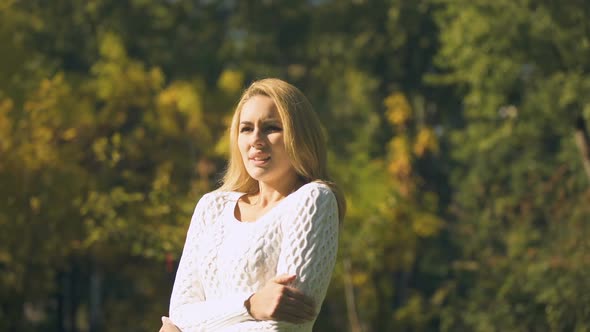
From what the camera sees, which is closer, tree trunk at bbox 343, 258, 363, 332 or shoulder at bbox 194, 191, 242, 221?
shoulder at bbox 194, 191, 242, 221

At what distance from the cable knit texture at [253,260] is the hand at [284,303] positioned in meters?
0.02

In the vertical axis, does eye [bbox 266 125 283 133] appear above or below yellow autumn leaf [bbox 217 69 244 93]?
below

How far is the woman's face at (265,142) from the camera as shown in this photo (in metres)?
3.76

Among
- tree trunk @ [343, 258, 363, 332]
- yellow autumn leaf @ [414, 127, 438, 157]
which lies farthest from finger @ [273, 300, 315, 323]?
yellow autumn leaf @ [414, 127, 438, 157]

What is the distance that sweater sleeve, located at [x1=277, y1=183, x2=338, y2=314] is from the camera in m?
3.56

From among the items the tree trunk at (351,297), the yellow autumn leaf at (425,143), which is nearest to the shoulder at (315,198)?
the tree trunk at (351,297)

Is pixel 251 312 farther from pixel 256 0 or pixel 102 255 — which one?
pixel 256 0

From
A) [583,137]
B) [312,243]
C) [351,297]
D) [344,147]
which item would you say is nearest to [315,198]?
[312,243]

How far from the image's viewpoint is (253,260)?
144 inches

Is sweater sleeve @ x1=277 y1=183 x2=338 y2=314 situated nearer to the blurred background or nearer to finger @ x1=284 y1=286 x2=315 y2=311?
finger @ x1=284 y1=286 x2=315 y2=311

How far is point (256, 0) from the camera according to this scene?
36.6 metres

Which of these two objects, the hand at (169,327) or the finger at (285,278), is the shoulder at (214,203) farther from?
the finger at (285,278)

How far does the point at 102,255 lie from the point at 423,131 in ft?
33.2

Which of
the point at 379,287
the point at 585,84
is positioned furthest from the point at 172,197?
the point at 379,287
